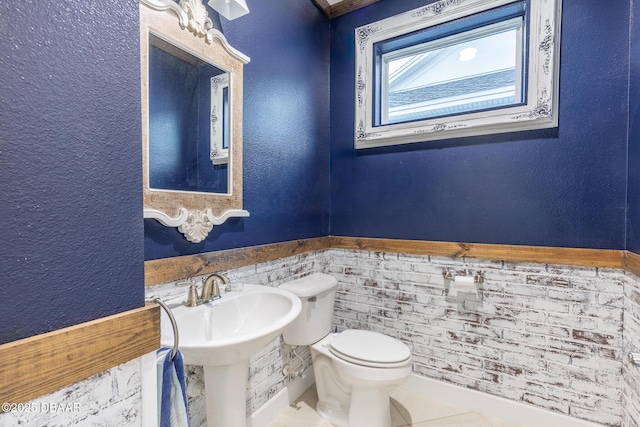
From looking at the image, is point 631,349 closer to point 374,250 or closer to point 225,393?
point 374,250

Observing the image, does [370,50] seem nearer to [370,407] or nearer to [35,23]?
[35,23]

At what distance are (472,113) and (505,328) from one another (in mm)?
1292

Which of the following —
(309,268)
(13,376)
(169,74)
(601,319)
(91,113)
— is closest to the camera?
(13,376)

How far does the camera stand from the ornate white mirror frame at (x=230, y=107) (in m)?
1.18

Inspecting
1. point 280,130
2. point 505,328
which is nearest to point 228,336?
point 280,130

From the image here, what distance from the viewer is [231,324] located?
129cm

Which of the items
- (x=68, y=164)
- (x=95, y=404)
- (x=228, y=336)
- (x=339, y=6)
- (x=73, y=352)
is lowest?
(x=228, y=336)

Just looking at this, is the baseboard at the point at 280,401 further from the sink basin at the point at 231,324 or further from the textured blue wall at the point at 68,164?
the textured blue wall at the point at 68,164

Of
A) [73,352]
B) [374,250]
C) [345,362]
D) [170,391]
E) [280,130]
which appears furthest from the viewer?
[374,250]

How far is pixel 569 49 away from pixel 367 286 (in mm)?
1823

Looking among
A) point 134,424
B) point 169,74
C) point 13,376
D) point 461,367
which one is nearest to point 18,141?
point 13,376

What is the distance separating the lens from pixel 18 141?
0.53 meters

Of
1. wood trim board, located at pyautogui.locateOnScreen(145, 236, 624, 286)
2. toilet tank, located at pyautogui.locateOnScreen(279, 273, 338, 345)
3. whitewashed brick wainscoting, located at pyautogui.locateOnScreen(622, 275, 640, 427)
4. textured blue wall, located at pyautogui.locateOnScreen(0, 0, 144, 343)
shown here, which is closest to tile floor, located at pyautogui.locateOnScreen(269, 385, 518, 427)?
toilet tank, located at pyautogui.locateOnScreen(279, 273, 338, 345)

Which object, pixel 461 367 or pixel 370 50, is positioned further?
pixel 370 50
